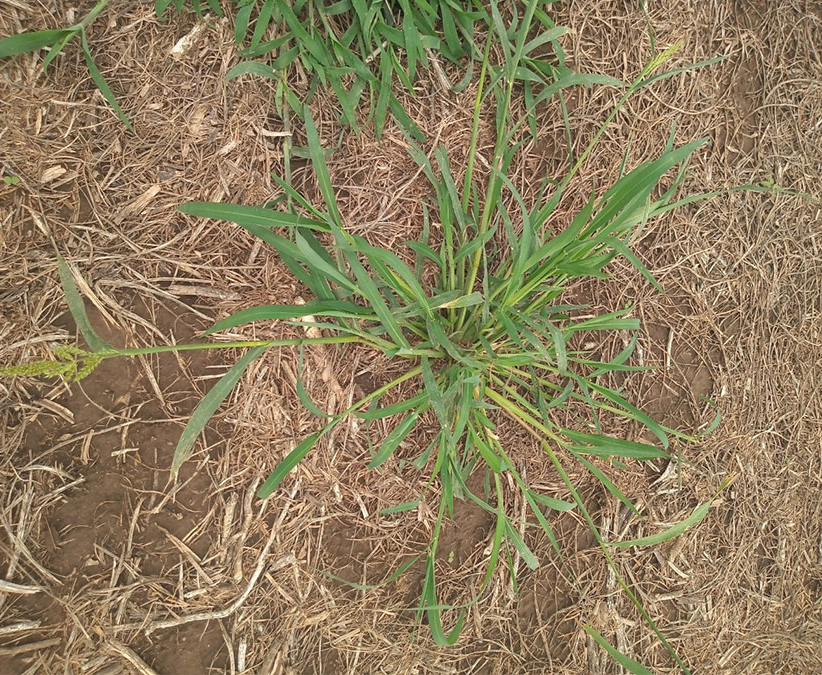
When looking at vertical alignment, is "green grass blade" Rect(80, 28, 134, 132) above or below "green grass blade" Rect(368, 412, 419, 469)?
above

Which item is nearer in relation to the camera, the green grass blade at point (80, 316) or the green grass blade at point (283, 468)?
the green grass blade at point (80, 316)

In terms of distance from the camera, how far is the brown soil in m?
1.09

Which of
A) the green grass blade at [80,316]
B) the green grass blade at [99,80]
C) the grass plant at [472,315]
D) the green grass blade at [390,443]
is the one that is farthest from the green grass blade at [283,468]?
the green grass blade at [99,80]

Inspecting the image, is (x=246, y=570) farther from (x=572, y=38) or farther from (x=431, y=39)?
(x=572, y=38)

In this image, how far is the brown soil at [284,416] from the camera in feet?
3.58

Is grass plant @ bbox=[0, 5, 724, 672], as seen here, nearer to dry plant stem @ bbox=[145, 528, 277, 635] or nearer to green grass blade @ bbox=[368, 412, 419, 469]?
green grass blade @ bbox=[368, 412, 419, 469]

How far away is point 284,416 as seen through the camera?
1.15 meters

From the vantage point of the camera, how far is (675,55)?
135 cm

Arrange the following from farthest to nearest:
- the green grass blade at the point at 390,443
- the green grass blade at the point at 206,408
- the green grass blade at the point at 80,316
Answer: the green grass blade at the point at 390,443
the green grass blade at the point at 206,408
the green grass blade at the point at 80,316

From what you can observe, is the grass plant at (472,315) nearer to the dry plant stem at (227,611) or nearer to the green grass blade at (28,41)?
the dry plant stem at (227,611)

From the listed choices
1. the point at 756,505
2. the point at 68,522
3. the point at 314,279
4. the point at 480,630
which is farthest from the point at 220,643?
the point at 756,505

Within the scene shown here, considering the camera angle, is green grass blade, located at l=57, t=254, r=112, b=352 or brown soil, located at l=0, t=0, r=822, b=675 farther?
brown soil, located at l=0, t=0, r=822, b=675

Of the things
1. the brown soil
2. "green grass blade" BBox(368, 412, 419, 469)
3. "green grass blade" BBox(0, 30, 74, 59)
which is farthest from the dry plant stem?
"green grass blade" BBox(0, 30, 74, 59)

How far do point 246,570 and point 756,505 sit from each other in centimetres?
122
